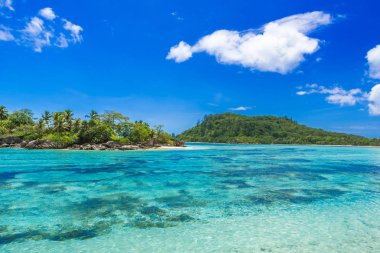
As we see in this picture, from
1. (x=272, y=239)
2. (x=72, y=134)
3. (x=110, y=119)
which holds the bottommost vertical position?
(x=272, y=239)

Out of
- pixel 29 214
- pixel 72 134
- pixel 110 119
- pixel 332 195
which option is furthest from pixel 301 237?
pixel 110 119

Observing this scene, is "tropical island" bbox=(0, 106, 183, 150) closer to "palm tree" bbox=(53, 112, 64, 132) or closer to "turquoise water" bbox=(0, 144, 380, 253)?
"palm tree" bbox=(53, 112, 64, 132)

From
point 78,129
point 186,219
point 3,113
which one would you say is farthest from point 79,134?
point 186,219

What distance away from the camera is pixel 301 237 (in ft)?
31.3

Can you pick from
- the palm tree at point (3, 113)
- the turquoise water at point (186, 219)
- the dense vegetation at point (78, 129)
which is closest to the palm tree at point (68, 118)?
the dense vegetation at point (78, 129)

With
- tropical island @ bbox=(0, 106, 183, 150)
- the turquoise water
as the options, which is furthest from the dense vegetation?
the turquoise water

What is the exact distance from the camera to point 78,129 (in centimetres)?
8112

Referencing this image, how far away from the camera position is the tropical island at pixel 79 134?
253 ft

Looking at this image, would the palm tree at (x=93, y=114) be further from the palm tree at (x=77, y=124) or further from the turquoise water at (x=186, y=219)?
the turquoise water at (x=186, y=219)

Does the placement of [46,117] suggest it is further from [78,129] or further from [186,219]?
[186,219]

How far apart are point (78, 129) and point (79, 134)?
2909 millimetres

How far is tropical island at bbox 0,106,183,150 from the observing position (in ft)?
253

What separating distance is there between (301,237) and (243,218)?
2.73 metres

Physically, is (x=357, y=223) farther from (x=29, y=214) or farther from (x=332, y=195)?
(x=29, y=214)
